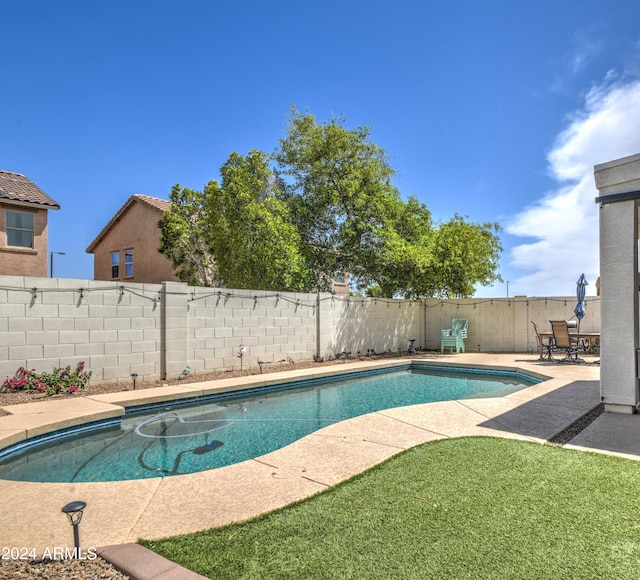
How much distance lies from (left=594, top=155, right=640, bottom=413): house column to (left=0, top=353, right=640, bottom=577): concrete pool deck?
1.34 ft

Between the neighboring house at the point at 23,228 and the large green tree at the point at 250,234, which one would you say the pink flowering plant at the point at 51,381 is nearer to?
the large green tree at the point at 250,234

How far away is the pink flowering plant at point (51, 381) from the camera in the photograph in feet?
22.6

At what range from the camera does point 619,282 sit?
5660mm

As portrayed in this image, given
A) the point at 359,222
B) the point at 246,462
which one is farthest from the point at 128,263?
the point at 246,462

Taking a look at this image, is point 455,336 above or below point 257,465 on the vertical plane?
above

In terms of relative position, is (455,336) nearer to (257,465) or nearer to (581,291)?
(581,291)

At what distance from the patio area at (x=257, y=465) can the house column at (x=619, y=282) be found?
419 mm

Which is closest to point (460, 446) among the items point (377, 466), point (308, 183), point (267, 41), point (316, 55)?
point (377, 466)

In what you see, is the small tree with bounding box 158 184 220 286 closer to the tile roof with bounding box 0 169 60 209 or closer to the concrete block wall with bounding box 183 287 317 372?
the tile roof with bounding box 0 169 60 209

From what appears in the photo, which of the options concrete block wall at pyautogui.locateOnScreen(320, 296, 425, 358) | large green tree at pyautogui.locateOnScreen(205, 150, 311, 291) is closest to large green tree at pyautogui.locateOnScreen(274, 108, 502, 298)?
concrete block wall at pyautogui.locateOnScreen(320, 296, 425, 358)

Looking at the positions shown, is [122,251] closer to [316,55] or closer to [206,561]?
[316,55]

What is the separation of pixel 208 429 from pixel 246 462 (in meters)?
2.17

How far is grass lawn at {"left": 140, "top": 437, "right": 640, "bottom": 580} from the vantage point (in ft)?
7.25

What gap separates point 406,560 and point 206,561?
3.48 ft
